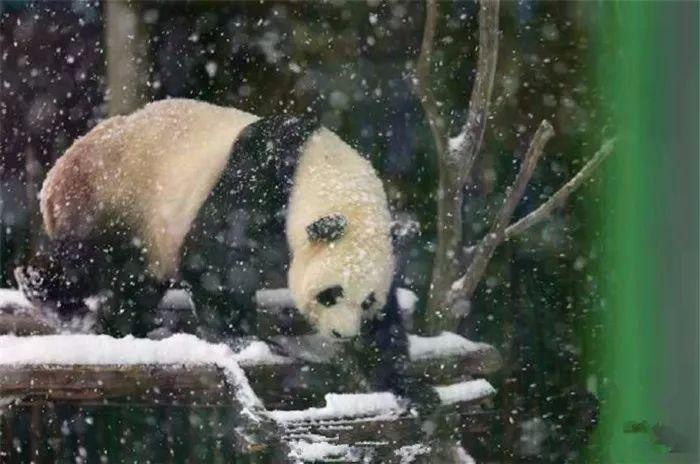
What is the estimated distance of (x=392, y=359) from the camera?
4.18 feet

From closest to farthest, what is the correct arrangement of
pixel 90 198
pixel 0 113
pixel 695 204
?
pixel 695 204 < pixel 0 113 < pixel 90 198

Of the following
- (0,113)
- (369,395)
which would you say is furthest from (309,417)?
(0,113)

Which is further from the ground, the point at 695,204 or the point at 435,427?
the point at 695,204

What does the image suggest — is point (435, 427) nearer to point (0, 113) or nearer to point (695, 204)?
point (695, 204)

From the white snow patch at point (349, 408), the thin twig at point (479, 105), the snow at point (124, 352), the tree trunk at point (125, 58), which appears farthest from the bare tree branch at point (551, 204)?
the tree trunk at point (125, 58)

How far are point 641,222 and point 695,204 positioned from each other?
7 centimetres

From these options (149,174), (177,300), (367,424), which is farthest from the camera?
(149,174)

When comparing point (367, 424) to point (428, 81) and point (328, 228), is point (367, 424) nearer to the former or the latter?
point (328, 228)

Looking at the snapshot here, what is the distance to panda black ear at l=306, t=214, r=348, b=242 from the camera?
1.30 meters

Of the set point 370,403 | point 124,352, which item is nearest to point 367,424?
point 370,403

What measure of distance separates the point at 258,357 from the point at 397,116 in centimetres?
39

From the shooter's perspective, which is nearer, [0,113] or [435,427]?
[435,427]

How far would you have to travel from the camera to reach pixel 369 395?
1.26 metres

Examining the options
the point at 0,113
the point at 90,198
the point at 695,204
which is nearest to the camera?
the point at 695,204
